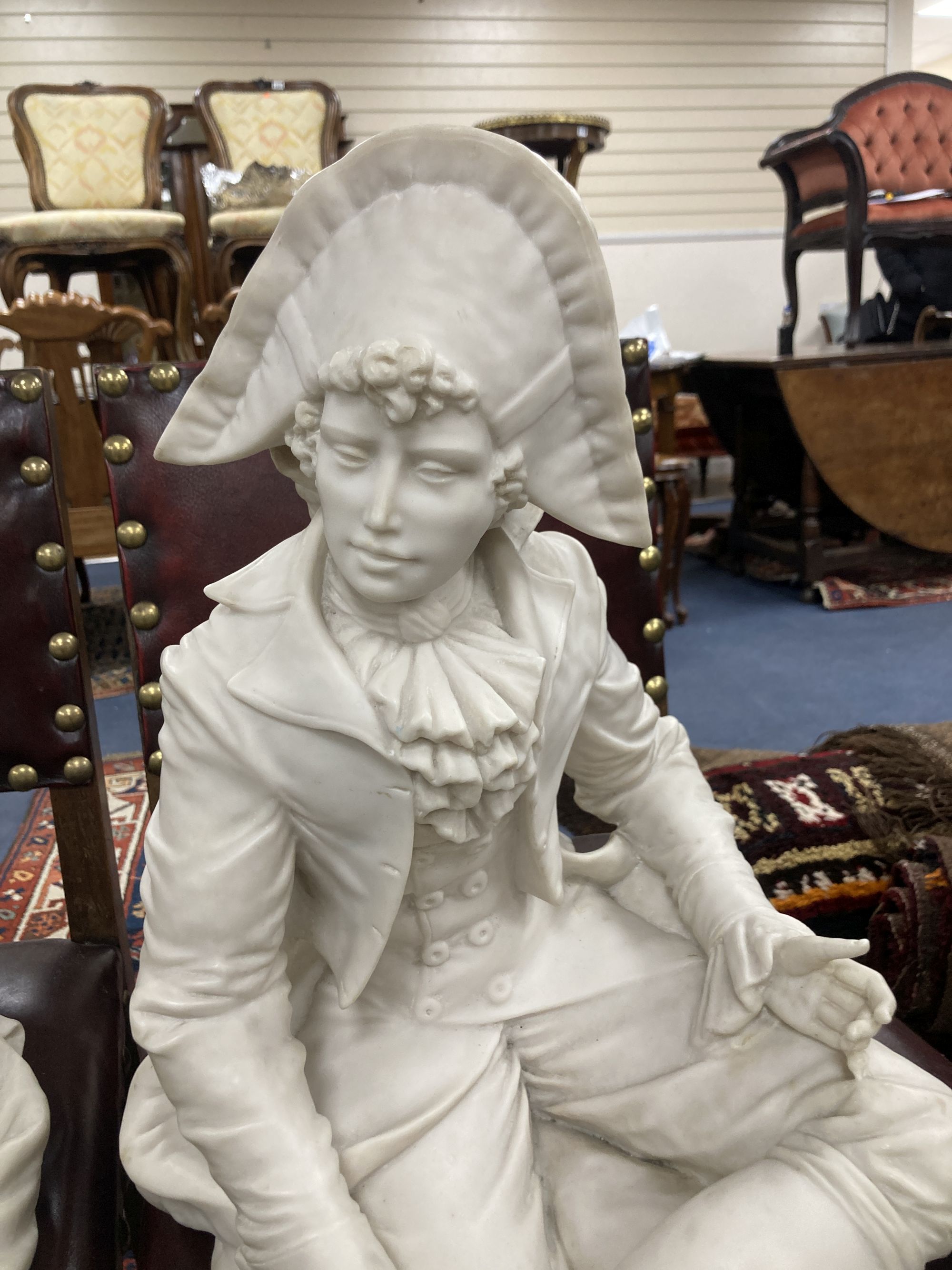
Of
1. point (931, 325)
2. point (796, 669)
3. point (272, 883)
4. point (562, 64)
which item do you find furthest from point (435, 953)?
point (562, 64)

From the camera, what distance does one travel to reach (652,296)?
5809 mm

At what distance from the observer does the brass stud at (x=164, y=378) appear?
41.1 inches

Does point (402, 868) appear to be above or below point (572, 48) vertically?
below

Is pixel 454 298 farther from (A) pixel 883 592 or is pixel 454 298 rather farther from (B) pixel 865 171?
(B) pixel 865 171

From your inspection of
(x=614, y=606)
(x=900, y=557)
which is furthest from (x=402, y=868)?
(x=900, y=557)

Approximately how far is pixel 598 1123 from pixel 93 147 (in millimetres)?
4640

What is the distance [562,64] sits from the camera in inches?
215

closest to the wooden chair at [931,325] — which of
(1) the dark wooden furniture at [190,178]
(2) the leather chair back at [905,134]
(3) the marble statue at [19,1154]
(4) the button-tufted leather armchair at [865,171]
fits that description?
(4) the button-tufted leather armchair at [865,171]

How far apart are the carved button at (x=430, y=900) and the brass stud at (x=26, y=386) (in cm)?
61

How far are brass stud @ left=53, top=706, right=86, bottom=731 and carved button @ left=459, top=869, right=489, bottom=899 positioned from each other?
0.48m

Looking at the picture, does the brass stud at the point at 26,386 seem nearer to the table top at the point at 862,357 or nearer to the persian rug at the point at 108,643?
the persian rug at the point at 108,643

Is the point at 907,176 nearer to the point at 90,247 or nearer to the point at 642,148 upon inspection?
the point at 642,148

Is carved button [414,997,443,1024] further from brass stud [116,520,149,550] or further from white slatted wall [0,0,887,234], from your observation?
white slatted wall [0,0,887,234]

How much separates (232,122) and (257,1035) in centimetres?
475
